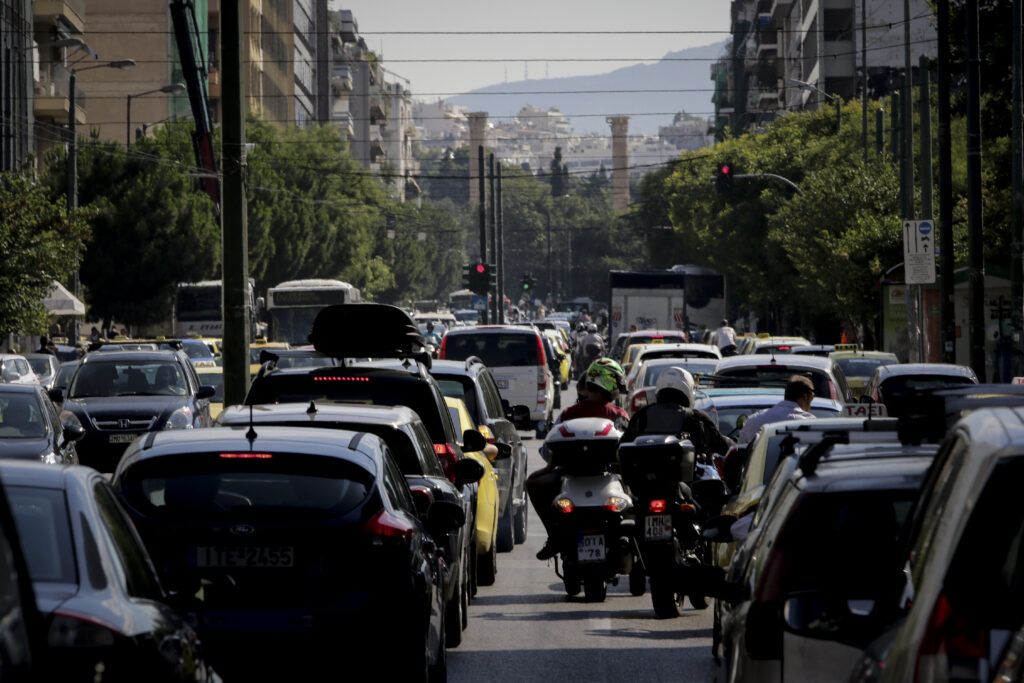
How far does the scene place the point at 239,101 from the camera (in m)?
18.5

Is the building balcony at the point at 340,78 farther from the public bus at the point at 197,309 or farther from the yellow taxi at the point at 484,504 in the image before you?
the yellow taxi at the point at 484,504

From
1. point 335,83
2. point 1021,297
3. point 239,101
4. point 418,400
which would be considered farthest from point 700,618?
point 335,83

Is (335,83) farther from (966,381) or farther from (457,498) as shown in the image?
(457,498)

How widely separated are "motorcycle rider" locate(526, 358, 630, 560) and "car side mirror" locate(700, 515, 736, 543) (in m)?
3.85

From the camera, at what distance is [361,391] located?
12.0 meters

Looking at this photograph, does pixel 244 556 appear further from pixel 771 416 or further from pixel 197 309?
pixel 197 309

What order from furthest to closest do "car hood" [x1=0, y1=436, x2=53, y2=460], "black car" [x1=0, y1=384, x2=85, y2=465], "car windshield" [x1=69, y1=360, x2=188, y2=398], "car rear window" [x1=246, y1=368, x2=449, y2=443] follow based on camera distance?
1. "car windshield" [x1=69, y1=360, x2=188, y2=398]
2. "black car" [x1=0, y1=384, x2=85, y2=465]
3. "car hood" [x1=0, y1=436, x2=53, y2=460]
4. "car rear window" [x1=246, y1=368, x2=449, y2=443]

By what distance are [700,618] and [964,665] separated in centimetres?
853

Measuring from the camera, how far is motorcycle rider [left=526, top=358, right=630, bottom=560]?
12867mm

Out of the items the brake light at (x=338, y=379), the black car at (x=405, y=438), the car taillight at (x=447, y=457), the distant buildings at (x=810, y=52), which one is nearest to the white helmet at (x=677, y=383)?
the car taillight at (x=447, y=457)

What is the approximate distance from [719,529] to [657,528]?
3.30 metres

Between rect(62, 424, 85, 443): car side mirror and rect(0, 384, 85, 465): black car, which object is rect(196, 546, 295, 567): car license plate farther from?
rect(62, 424, 85, 443): car side mirror

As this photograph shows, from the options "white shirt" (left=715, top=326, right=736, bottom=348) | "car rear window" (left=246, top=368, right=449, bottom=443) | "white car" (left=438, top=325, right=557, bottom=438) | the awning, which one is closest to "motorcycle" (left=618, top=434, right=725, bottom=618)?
"car rear window" (left=246, top=368, right=449, bottom=443)

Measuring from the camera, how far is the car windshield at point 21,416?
18250 mm
